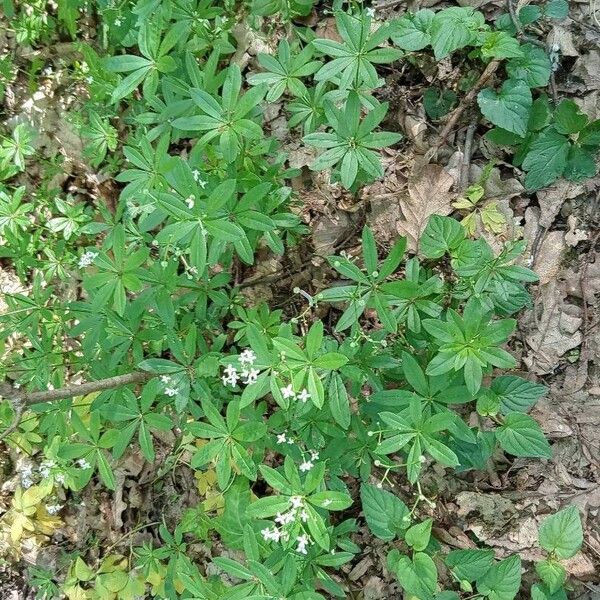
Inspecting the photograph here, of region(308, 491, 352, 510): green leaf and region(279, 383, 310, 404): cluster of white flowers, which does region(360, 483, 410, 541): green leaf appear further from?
region(279, 383, 310, 404): cluster of white flowers

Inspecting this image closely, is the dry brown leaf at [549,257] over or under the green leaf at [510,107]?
under

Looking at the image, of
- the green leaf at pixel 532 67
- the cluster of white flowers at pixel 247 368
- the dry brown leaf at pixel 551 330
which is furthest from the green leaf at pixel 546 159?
the cluster of white flowers at pixel 247 368

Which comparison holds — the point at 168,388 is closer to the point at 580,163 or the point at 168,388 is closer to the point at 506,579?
the point at 506,579

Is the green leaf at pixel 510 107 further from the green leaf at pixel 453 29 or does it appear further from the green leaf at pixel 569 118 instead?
the green leaf at pixel 453 29

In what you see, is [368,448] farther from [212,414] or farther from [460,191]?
[460,191]

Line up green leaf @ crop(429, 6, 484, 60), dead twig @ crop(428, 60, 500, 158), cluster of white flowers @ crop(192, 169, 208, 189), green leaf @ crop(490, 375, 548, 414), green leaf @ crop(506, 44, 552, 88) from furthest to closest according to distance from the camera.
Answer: dead twig @ crop(428, 60, 500, 158) < green leaf @ crop(506, 44, 552, 88) < green leaf @ crop(429, 6, 484, 60) < green leaf @ crop(490, 375, 548, 414) < cluster of white flowers @ crop(192, 169, 208, 189)

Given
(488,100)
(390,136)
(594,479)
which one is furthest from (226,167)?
(594,479)

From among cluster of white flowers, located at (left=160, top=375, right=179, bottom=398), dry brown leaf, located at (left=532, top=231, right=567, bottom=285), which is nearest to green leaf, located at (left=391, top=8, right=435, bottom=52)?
dry brown leaf, located at (left=532, top=231, right=567, bottom=285)
